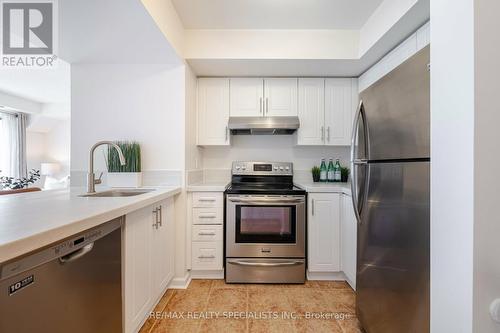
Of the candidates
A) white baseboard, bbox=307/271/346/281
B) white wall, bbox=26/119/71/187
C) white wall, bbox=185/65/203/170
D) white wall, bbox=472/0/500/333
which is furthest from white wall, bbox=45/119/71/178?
white wall, bbox=472/0/500/333

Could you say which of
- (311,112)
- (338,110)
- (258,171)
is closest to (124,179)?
(258,171)

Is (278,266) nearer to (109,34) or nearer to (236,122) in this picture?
(236,122)

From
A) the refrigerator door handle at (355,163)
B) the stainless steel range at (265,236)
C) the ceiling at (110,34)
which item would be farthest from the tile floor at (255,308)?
the ceiling at (110,34)

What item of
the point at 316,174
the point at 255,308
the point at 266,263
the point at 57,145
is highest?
the point at 57,145

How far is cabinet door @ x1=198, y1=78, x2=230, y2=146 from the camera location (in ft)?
8.55

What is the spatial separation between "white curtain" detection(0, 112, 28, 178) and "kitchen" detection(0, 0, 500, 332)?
169 inches

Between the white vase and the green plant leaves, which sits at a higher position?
the green plant leaves

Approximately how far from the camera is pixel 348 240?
6.89 feet

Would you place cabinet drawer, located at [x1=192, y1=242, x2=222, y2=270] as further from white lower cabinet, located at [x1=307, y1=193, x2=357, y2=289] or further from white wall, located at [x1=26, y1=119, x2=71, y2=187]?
white wall, located at [x1=26, y1=119, x2=71, y2=187]

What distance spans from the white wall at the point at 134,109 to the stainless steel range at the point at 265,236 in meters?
0.73

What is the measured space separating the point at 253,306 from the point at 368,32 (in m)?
2.57

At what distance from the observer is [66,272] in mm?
883

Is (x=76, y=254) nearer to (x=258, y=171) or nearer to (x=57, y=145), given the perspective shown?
(x=258, y=171)

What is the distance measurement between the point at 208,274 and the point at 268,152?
1.56m
